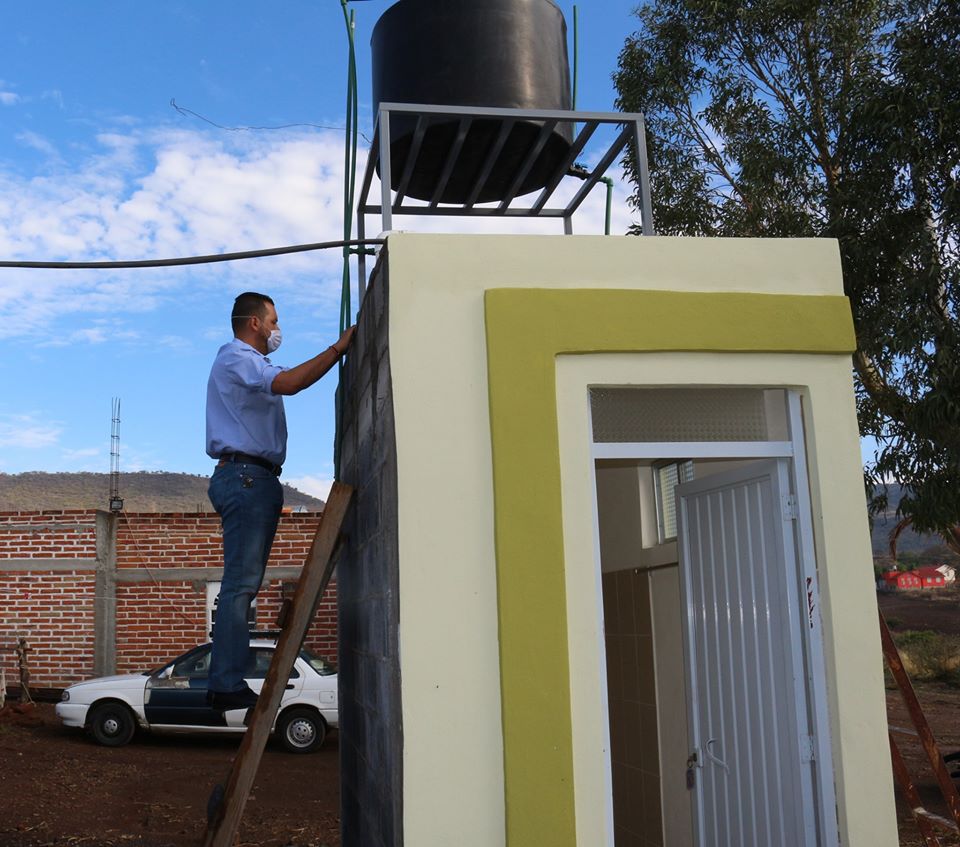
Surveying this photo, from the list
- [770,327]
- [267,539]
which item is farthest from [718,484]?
[267,539]

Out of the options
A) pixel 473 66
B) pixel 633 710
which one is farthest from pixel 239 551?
pixel 633 710

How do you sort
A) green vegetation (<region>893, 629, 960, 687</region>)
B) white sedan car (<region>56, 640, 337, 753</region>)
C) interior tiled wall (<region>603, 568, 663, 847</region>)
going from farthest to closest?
green vegetation (<region>893, 629, 960, 687</region>), white sedan car (<region>56, 640, 337, 753</region>), interior tiled wall (<region>603, 568, 663, 847</region>)

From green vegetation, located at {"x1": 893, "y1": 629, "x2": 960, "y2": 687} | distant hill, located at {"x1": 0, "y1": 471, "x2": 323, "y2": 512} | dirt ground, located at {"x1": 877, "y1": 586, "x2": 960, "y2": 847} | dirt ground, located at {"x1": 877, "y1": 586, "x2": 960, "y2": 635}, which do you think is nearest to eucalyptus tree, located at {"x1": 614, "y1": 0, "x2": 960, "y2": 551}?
dirt ground, located at {"x1": 877, "y1": 586, "x2": 960, "y2": 847}

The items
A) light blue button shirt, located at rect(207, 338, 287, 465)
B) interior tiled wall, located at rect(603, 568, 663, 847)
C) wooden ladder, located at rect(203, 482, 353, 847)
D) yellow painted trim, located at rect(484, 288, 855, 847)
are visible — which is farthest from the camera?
interior tiled wall, located at rect(603, 568, 663, 847)

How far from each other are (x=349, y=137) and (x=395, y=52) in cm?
61

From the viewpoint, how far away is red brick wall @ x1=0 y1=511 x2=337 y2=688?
17531 millimetres

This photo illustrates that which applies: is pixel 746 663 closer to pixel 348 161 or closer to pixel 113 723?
pixel 348 161

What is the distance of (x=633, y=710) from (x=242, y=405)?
3.72m

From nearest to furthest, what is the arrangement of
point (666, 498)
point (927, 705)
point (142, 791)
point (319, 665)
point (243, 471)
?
point (243, 471), point (666, 498), point (142, 791), point (319, 665), point (927, 705)

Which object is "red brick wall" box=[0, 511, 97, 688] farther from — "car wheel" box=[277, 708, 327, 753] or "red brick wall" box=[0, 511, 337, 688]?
"car wheel" box=[277, 708, 327, 753]

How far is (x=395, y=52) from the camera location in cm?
552

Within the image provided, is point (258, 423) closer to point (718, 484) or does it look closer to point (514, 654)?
point (514, 654)

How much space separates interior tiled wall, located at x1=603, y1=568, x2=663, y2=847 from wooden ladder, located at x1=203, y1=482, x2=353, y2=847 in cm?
297

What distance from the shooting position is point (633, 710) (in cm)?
711
